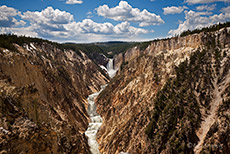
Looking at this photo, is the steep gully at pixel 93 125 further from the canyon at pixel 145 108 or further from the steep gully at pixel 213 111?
the steep gully at pixel 213 111

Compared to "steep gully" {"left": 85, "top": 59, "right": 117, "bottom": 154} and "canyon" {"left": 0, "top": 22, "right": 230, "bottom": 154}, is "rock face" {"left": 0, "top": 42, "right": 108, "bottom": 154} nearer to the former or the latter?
"canyon" {"left": 0, "top": 22, "right": 230, "bottom": 154}

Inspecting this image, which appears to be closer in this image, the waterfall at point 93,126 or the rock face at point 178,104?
the rock face at point 178,104

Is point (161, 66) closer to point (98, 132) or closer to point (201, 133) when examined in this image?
point (201, 133)

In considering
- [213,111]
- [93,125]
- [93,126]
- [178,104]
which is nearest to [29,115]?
[178,104]

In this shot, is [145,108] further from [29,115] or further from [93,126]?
[29,115]

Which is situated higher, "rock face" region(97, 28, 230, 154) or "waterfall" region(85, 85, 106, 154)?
"rock face" region(97, 28, 230, 154)

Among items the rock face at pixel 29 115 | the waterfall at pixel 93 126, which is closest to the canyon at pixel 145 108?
the rock face at pixel 29 115

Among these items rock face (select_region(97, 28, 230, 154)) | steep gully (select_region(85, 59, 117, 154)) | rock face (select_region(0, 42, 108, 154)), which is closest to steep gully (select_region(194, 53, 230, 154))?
rock face (select_region(97, 28, 230, 154))

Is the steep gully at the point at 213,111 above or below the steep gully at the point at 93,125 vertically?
above
